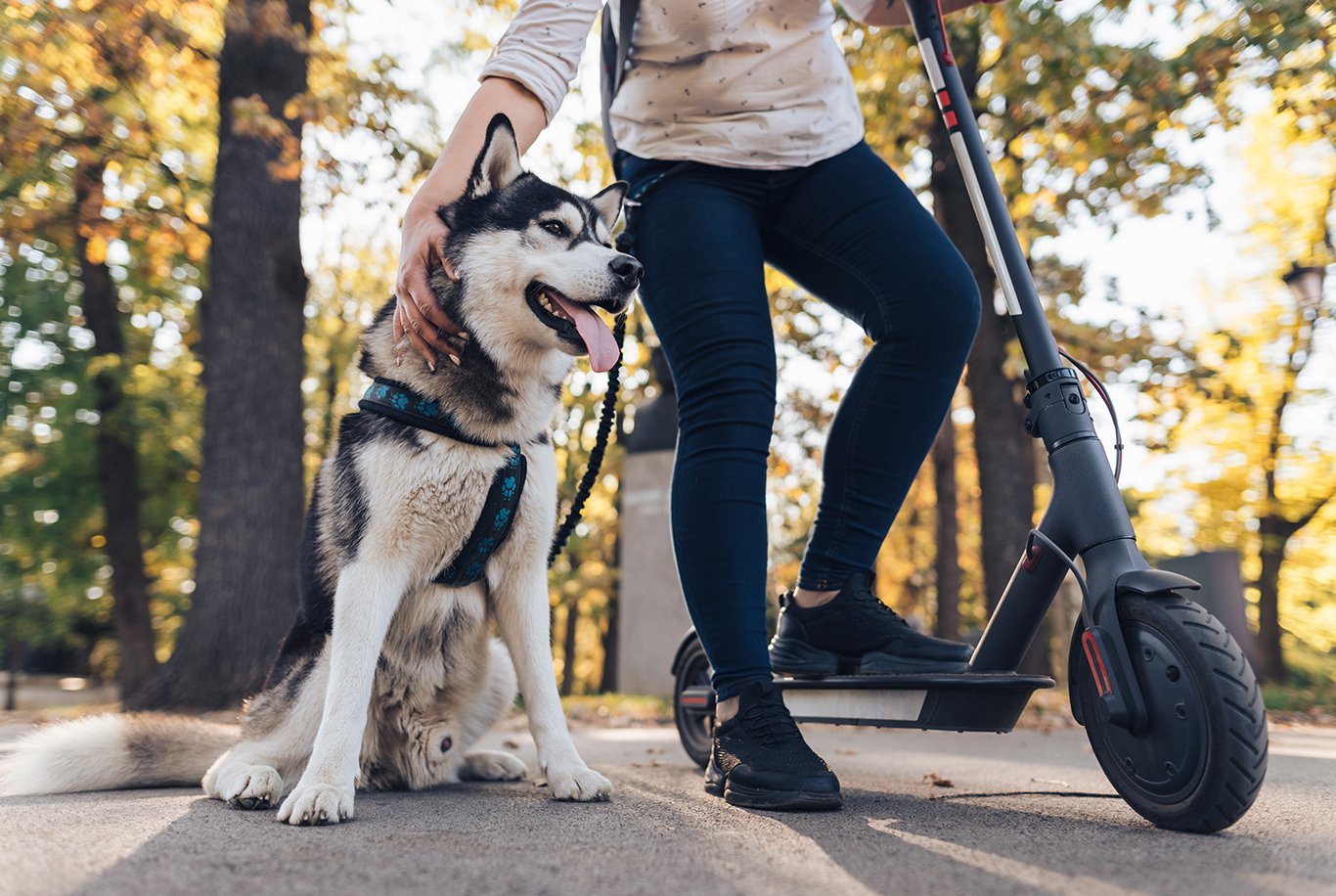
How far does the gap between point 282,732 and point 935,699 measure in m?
1.66

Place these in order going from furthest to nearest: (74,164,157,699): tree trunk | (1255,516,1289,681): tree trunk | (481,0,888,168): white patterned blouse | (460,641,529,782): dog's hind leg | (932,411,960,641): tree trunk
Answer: (1255,516,1289,681): tree trunk → (74,164,157,699): tree trunk → (932,411,960,641): tree trunk → (460,641,529,782): dog's hind leg → (481,0,888,168): white patterned blouse

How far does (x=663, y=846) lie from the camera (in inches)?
70.6

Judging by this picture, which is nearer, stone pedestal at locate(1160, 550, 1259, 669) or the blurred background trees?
the blurred background trees

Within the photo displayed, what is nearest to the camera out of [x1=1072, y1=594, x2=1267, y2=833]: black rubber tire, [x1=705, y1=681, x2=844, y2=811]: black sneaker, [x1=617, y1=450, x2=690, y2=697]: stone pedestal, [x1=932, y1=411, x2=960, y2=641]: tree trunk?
[x1=1072, y1=594, x2=1267, y2=833]: black rubber tire

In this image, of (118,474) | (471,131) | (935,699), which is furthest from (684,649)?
(118,474)

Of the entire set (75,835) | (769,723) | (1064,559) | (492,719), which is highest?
(1064,559)

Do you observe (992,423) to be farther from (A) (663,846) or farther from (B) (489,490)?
(A) (663,846)

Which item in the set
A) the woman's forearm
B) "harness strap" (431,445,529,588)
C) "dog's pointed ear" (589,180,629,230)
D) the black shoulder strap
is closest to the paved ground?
"harness strap" (431,445,529,588)

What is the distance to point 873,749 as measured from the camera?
4.37 meters

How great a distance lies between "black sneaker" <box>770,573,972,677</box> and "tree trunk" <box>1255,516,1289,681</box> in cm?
1669

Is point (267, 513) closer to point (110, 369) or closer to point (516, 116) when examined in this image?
point (516, 116)

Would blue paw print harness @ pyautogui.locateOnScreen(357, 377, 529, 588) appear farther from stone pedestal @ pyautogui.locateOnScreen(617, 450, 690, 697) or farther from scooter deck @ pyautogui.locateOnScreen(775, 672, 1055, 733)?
stone pedestal @ pyautogui.locateOnScreen(617, 450, 690, 697)

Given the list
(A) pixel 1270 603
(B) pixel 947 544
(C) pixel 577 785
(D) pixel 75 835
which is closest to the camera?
(D) pixel 75 835

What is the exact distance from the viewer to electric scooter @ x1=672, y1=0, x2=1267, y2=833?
68.3 inches
